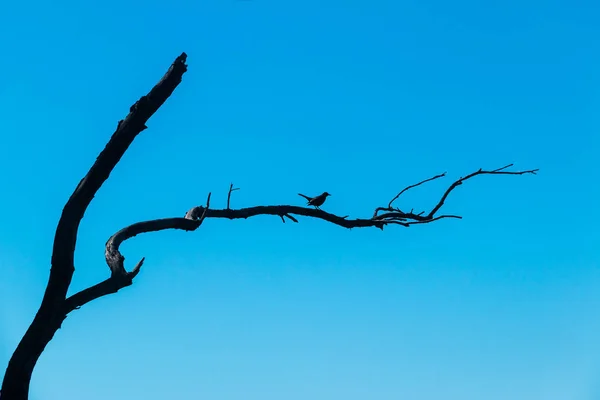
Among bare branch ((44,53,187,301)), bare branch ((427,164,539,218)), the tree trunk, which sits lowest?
the tree trunk

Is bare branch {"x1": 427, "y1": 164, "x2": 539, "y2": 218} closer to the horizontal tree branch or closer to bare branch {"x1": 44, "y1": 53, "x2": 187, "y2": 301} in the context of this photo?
the horizontal tree branch

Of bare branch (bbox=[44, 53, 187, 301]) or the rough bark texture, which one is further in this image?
bare branch (bbox=[44, 53, 187, 301])

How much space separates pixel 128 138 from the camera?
16.1 feet

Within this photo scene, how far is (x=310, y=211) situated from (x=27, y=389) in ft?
10.3

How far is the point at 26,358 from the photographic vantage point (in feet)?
15.3

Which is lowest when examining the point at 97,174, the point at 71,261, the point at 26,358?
the point at 26,358

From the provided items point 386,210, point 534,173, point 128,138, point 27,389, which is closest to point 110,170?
point 128,138

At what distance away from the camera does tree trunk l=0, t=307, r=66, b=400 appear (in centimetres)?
464

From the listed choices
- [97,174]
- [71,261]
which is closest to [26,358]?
[71,261]

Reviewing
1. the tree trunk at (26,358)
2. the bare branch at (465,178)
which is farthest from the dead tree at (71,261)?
the bare branch at (465,178)

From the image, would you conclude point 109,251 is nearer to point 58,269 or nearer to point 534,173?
point 58,269

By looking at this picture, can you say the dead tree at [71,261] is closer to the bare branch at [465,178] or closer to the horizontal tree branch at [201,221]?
the horizontal tree branch at [201,221]

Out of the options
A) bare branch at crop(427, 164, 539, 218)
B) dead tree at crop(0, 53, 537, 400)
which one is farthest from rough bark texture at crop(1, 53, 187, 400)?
bare branch at crop(427, 164, 539, 218)

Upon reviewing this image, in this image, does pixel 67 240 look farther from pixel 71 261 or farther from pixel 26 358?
pixel 26 358
